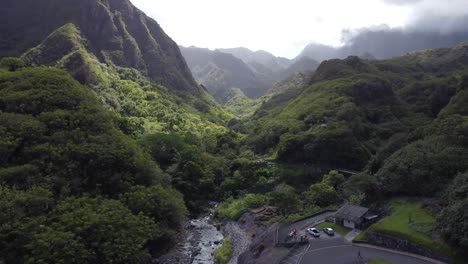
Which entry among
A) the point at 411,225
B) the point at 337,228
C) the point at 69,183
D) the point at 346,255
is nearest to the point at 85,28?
the point at 69,183

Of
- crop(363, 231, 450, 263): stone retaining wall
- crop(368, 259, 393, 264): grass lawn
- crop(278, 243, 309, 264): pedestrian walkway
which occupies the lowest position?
crop(278, 243, 309, 264): pedestrian walkway

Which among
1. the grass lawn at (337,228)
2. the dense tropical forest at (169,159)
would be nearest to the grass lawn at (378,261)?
the dense tropical forest at (169,159)

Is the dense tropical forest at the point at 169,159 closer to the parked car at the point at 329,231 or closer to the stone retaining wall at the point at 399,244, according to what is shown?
the stone retaining wall at the point at 399,244

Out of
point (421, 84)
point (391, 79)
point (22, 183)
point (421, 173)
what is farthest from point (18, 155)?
point (391, 79)

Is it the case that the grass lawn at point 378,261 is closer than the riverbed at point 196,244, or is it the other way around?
the grass lawn at point 378,261

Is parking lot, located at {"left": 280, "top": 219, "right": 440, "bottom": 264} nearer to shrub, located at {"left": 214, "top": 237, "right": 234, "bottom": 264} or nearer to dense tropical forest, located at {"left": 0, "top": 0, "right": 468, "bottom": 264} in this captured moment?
dense tropical forest, located at {"left": 0, "top": 0, "right": 468, "bottom": 264}

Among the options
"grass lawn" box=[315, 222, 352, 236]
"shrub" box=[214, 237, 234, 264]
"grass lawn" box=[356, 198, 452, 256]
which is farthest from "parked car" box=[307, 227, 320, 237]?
"shrub" box=[214, 237, 234, 264]

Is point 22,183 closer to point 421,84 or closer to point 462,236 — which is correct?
point 462,236
